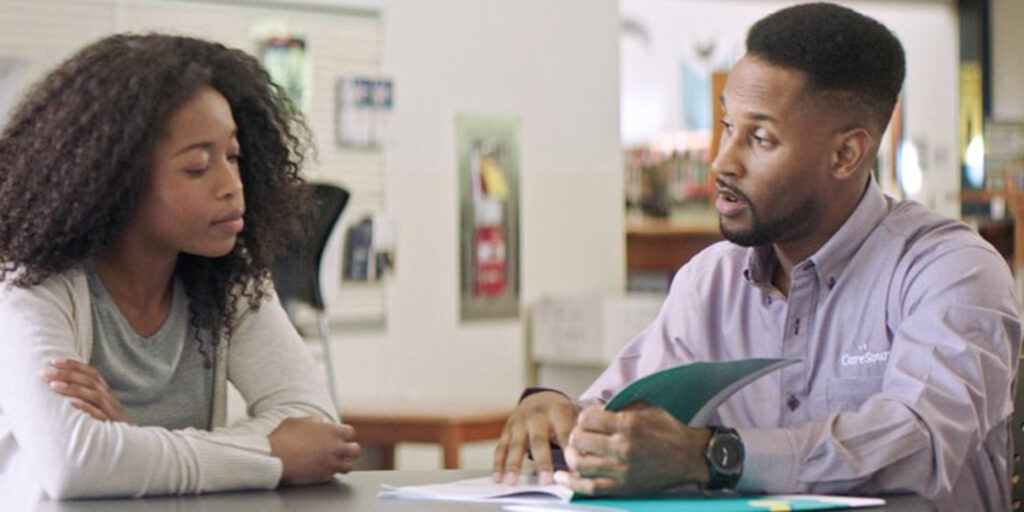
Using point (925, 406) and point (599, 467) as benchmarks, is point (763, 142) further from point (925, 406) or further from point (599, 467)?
point (599, 467)

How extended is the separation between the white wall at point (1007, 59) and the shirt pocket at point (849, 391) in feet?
30.3

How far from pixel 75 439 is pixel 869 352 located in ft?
2.87

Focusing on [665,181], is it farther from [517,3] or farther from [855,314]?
[855,314]

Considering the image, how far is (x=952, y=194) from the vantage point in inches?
412

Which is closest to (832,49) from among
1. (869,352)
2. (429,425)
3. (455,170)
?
(869,352)

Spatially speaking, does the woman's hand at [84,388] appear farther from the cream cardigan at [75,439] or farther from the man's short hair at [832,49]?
the man's short hair at [832,49]

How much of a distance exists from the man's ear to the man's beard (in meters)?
0.06

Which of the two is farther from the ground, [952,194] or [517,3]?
[517,3]

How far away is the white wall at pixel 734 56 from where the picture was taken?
1069 cm

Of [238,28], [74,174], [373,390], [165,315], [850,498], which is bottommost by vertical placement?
[373,390]

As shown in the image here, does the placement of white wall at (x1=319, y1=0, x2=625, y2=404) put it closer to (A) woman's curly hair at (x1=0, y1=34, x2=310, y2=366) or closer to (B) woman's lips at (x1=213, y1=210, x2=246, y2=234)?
(A) woman's curly hair at (x1=0, y1=34, x2=310, y2=366)

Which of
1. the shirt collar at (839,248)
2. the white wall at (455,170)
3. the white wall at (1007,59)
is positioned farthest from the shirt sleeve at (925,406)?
the white wall at (1007,59)

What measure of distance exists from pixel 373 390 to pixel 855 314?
12.0ft

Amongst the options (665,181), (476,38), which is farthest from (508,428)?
(665,181)
